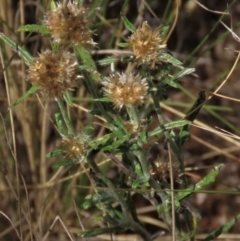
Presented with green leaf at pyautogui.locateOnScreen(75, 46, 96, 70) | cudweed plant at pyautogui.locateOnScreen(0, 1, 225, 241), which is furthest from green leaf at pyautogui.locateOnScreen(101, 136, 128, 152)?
green leaf at pyautogui.locateOnScreen(75, 46, 96, 70)

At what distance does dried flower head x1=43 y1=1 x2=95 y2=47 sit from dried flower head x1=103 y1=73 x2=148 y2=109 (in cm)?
7

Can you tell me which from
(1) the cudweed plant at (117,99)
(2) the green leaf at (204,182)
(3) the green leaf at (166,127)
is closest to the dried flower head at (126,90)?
(1) the cudweed plant at (117,99)

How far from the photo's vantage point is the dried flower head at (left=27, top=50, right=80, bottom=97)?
1002 mm

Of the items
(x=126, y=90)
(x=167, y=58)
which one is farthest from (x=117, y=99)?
(x=167, y=58)

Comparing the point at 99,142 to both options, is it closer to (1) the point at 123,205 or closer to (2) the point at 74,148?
(2) the point at 74,148

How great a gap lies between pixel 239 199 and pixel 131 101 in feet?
4.58

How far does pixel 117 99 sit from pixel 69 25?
0.45ft

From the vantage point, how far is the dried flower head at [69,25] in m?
1.01

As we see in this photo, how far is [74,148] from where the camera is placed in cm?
112

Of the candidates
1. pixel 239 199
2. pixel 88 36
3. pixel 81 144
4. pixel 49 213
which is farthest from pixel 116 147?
pixel 239 199

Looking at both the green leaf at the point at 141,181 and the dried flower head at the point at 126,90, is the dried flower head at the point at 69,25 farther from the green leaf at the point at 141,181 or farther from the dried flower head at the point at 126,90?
the green leaf at the point at 141,181

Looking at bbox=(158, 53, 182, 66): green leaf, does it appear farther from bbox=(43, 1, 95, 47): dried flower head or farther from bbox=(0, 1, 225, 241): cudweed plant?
bbox=(43, 1, 95, 47): dried flower head

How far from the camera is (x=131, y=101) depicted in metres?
1.04

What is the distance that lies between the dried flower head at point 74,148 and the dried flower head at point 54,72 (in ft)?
0.42
